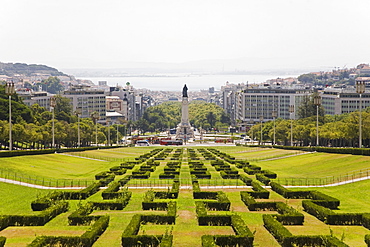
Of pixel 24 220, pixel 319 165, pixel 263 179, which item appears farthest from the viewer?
pixel 319 165

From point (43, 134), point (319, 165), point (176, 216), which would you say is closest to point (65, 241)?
point (176, 216)

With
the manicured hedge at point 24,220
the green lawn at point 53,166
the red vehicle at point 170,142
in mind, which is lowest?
the red vehicle at point 170,142

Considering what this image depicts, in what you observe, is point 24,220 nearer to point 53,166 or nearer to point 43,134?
point 53,166

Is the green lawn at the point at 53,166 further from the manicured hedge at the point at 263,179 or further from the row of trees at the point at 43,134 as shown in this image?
the manicured hedge at the point at 263,179

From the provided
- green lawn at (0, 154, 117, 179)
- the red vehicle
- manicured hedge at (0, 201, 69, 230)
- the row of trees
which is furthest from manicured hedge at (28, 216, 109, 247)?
the red vehicle

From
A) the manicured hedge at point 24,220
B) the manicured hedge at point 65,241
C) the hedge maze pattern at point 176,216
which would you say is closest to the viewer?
the manicured hedge at point 65,241

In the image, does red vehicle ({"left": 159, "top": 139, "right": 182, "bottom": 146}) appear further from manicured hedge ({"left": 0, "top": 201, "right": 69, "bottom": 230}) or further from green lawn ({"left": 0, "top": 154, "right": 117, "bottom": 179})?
manicured hedge ({"left": 0, "top": 201, "right": 69, "bottom": 230})

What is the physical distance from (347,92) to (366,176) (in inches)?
5467

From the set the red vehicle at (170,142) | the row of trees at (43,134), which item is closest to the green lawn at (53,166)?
the row of trees at (43,134)

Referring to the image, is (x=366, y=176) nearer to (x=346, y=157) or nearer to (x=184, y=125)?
(x=346, y=157)

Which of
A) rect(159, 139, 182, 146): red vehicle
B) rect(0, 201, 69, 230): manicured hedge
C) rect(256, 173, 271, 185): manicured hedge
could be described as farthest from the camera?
rect(159, 139, 182, 146): red vehicle

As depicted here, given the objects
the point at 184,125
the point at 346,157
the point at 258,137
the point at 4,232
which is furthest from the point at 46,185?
the point at 184,125

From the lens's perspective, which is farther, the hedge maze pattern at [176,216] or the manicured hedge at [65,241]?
the hedge maze pattern at [176,216]

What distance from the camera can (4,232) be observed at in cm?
2902
